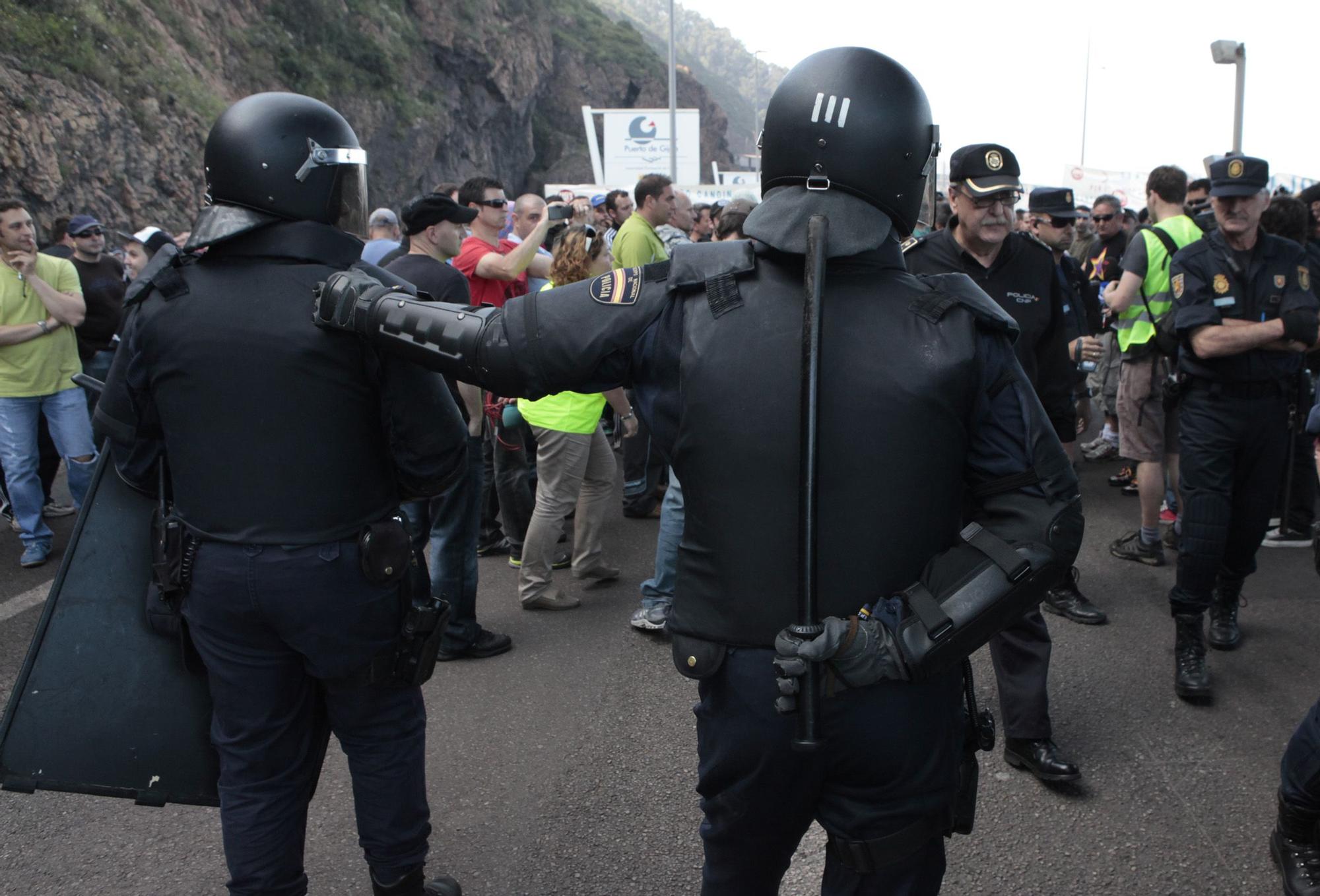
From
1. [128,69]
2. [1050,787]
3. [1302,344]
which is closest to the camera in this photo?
[1050,787]

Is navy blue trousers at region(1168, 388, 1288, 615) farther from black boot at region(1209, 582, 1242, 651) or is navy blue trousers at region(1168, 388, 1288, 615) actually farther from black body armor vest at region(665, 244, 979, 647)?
black body armor vest at region(665, 244, 979, 647)

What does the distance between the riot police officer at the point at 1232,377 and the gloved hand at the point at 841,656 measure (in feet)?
9.41

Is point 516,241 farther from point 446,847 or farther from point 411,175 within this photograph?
point 411,175

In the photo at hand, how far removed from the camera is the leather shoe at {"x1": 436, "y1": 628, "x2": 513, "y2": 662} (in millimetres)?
4613

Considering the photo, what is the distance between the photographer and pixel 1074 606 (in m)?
4.94

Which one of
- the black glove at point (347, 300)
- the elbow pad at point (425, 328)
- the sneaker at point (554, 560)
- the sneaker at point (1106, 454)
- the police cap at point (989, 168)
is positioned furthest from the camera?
the sneaker at point (1106, 454)

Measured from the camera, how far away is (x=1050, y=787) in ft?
11.3

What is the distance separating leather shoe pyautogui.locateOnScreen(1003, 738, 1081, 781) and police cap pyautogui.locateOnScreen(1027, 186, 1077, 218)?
Answer: 309cm

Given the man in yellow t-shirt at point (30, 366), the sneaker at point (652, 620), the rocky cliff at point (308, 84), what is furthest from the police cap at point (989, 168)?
the rocky cliff at point (308, 84)

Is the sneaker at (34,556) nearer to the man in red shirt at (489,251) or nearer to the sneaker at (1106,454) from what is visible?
the man in red shirt at (489,251)

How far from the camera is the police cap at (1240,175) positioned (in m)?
3.93

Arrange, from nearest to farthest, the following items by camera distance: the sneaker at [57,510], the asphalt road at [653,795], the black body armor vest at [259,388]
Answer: the black body armor vest at [259,388] < the asphalt road at [653,795] < the sneaker at [57,510]

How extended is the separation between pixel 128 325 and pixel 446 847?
1.77 metres

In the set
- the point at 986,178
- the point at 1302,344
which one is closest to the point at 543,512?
the point at 986,178
